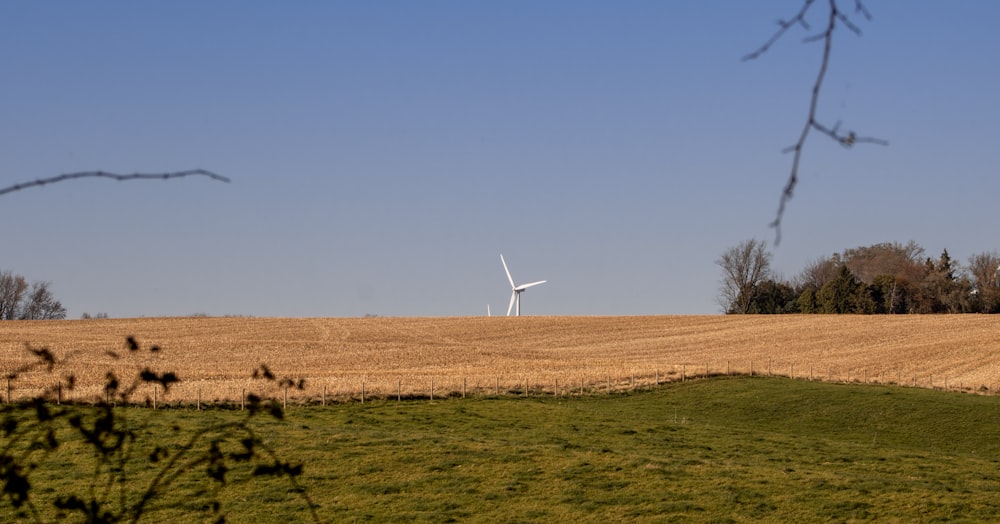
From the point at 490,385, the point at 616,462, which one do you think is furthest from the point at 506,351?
the point at 616,462

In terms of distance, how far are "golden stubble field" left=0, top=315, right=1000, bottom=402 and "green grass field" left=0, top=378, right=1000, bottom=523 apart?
631 cm

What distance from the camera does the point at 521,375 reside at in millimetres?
55469

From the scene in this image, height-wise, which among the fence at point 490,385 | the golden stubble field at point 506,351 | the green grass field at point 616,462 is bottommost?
the green grass field at point 616,462

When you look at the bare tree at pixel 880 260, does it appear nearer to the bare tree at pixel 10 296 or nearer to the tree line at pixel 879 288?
the tree line at pixel 879 288

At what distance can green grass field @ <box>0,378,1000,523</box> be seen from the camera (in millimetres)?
25234

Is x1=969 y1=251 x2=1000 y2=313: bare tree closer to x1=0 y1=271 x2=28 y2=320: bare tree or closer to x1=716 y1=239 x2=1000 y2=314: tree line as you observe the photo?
x1=716 y1=239 x2=1000 y2=314: tree line

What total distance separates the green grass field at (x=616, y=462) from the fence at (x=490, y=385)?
1463 millimetres

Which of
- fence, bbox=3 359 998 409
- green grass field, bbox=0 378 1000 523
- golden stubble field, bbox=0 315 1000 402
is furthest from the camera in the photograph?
golden stubble field, bbox=0 315 1000 402

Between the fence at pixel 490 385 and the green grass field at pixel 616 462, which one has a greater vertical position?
the fence at pixel 490 385

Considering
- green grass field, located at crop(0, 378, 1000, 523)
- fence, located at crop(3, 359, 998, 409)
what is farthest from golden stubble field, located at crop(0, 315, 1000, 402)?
green grass field, located at crop(0, 378, 1000, 523)

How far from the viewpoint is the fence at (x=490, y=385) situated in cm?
4136

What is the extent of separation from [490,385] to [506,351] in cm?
2590

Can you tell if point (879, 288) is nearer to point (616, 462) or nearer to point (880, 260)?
point (880, 260)

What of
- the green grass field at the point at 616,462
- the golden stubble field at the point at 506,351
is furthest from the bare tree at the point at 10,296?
the green grass field at the point at 616,462
